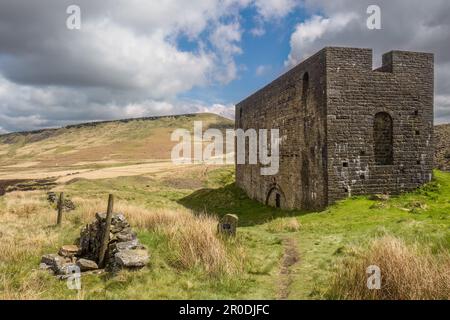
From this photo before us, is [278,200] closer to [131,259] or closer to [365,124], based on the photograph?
[365,124]

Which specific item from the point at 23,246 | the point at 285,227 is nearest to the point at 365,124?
the point at 285,227

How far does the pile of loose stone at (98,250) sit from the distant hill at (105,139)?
3609 inches

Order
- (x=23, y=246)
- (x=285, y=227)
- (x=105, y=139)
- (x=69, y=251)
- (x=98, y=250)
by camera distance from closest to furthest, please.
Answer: (x=98, y=250) < (x=69, y=251) < (x=23, y=246) < (x=285, y=227) < (x=105, y=139)

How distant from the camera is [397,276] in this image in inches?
262

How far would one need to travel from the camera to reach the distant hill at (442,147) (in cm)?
2502

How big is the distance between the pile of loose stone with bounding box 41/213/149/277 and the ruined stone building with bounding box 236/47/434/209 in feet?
29.9

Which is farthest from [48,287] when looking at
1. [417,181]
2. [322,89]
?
[417,181]

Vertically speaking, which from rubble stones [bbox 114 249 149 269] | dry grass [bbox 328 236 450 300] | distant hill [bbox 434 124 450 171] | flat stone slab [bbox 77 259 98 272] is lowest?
flat stone slab [bbox 77 259 98 272]

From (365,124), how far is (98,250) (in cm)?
1182

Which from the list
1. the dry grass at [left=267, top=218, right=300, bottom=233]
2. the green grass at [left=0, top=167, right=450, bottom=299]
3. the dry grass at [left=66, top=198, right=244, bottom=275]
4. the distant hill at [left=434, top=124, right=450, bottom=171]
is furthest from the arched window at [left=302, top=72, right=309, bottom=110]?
the distant hill at [left=434, top=124, right=450, bottom=171]

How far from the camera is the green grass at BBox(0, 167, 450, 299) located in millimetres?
7676

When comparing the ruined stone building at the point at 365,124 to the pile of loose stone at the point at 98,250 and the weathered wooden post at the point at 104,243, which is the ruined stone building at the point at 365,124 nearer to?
the pile of loose stone at the point at 98,250

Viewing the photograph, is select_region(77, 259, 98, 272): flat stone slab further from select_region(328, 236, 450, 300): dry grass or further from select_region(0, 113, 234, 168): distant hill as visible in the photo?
select_region(0, 113, 234, 168): distant hill
